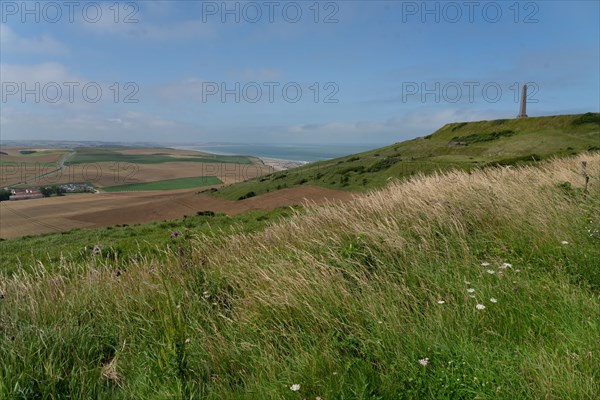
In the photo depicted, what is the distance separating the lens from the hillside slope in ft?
8.13

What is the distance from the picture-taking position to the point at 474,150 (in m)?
58.0

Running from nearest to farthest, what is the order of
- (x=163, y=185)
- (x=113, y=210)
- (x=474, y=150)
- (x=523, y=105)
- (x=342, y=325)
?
(x=342, y=325) < (x=113, y=210) < (x=474, y=150) < (x=523, y=105) < (x=163, y=185)

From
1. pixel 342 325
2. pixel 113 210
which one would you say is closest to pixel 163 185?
pixel 113 210

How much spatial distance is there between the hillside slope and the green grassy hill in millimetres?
34253

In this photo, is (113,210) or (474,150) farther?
(474,150)

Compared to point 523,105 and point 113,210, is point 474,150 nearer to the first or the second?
point 523,105

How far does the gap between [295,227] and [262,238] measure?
0.76 meters

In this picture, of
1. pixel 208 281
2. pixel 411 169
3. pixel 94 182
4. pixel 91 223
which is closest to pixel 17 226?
pixel 91 223

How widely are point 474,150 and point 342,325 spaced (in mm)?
62522

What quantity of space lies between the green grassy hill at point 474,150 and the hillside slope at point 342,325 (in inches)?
1349

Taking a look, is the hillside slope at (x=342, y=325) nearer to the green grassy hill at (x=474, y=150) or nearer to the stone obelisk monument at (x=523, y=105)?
the green grassy hill at (x=474, y=150)

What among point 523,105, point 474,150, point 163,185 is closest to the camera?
point 474,150

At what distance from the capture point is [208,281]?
4660 mm

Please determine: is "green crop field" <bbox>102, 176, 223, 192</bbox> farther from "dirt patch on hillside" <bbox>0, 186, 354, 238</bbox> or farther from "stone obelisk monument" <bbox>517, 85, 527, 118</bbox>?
"stone obelisk monument" <bbox>517, 85, 527, 118</bbox>
